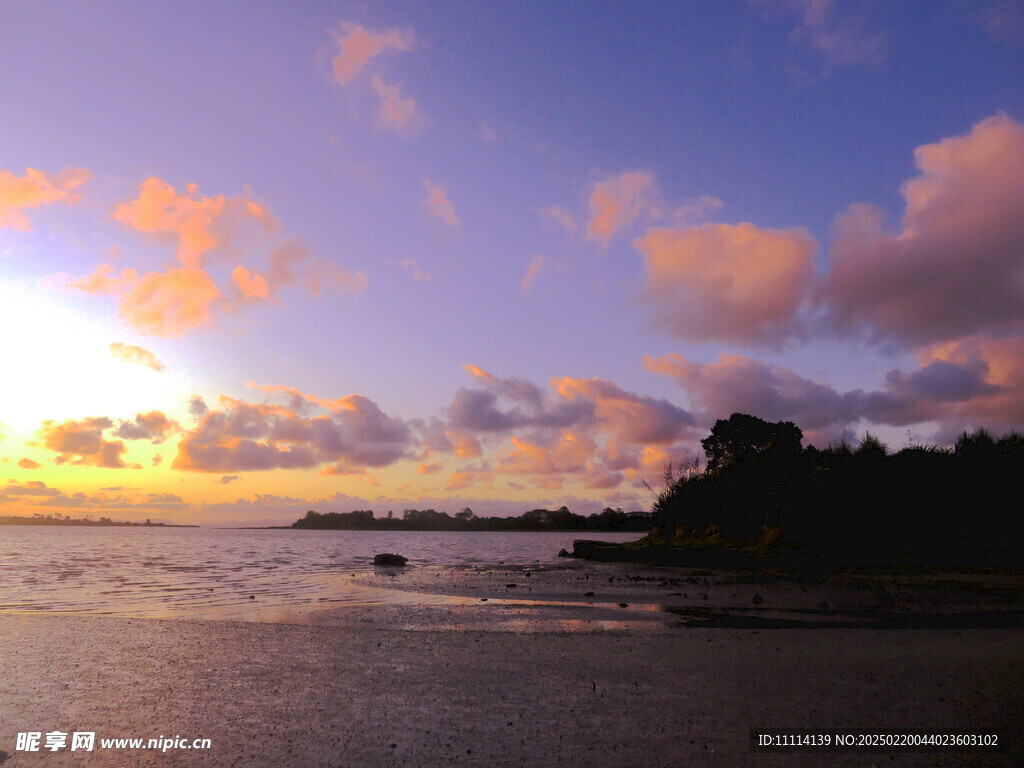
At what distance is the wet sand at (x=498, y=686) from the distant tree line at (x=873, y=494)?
19.2 m

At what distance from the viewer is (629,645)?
14.7m

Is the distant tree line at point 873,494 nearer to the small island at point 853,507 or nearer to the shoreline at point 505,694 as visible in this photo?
the small island at point 853,507

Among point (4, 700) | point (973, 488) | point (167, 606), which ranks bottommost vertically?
point (167, 606)

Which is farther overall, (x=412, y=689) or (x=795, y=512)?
(x=795, y=512)

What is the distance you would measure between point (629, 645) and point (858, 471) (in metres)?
34.2

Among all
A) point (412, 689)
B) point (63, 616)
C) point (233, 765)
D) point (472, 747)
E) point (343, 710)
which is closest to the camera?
point (233, 765)

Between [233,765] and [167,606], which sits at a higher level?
[233,765]

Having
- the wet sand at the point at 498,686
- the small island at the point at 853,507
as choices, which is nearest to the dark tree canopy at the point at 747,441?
the small island at the point at 853,507

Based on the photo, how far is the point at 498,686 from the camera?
10.8 meters

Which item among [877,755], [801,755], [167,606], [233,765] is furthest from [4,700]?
[167,606]

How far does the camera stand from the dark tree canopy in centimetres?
4875

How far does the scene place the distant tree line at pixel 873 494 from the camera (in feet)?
120

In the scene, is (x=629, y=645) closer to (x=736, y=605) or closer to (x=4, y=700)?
(x=736, y=605)

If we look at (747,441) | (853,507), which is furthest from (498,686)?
(747,441)
